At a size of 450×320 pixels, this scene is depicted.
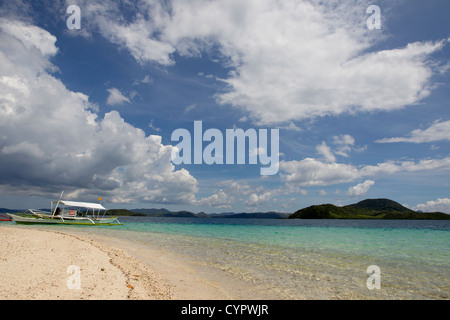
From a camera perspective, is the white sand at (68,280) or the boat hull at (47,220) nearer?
the white sand at (68,280)

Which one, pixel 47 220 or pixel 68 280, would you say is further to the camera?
pixel 47 220

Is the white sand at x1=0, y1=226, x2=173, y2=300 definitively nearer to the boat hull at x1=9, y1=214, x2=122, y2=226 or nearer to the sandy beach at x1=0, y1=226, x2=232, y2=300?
the sandy beach at x1=0, y1=226, x2=232, y2=300

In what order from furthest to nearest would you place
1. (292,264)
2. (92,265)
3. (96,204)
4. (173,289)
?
(96,204) → (292,264) → (92,265) → (173,289)

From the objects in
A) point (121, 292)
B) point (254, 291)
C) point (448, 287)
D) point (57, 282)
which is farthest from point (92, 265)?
point (448, 287)

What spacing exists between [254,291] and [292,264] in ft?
28.3

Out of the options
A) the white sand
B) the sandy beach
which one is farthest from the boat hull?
the white sand

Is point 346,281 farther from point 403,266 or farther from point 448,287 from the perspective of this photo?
point 403,266

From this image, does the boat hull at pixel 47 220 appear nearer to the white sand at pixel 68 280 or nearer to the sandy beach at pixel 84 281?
the sandy beach at pixel 84 281

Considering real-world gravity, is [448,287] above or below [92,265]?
below

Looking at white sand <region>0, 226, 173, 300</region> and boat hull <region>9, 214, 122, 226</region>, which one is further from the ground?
white sand <region>0, 226, 173, 300</region>

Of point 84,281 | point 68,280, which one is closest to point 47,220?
point 68,280

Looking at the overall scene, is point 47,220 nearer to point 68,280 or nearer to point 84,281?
point 68,280

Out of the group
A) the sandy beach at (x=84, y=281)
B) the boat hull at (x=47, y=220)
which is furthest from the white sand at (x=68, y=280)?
the boat hull at (x=47, y=220)
